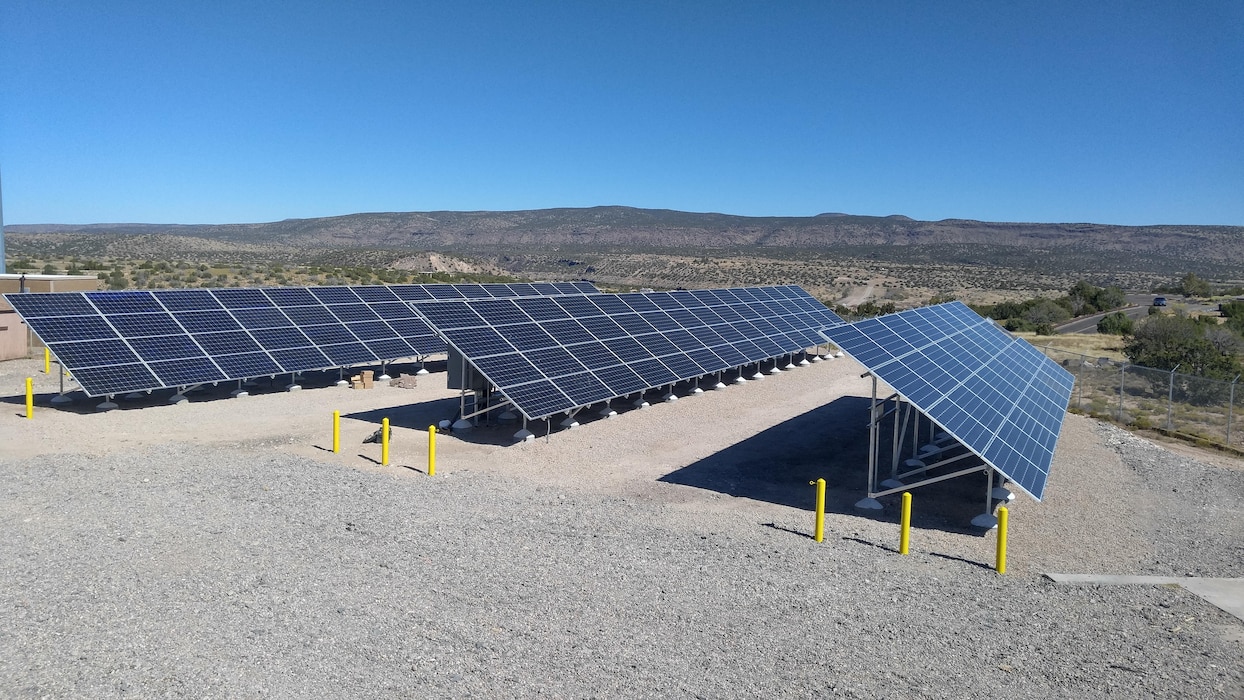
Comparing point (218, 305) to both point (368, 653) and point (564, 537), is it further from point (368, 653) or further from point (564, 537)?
→ point (368, 653)

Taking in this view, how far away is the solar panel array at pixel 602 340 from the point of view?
18641 mm

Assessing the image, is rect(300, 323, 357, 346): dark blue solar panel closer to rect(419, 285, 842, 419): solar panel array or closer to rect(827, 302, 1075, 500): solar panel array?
rect(419, 285, 842, 419): solar panel array

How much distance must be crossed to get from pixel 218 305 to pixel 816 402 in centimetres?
1702

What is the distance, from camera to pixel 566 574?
10062 mm

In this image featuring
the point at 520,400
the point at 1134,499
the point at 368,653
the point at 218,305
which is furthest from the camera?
the point at 218,305

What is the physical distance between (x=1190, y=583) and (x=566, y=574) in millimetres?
7655

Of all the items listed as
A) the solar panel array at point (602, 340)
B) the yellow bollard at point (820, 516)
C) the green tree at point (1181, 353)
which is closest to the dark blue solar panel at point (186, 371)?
the solar panel array at point (602, 340)

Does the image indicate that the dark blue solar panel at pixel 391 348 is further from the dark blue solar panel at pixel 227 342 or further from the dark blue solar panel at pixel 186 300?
the dark blue solar panel at pixel 186 300

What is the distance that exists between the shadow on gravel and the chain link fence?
321 inches

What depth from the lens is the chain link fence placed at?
832 inches

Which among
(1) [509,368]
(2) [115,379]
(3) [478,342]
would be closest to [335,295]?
Answer: (2) [115,379]

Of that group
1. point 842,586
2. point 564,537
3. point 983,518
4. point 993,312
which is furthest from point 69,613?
point 993,312

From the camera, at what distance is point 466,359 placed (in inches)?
717

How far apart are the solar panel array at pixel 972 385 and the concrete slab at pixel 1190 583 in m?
1.45
